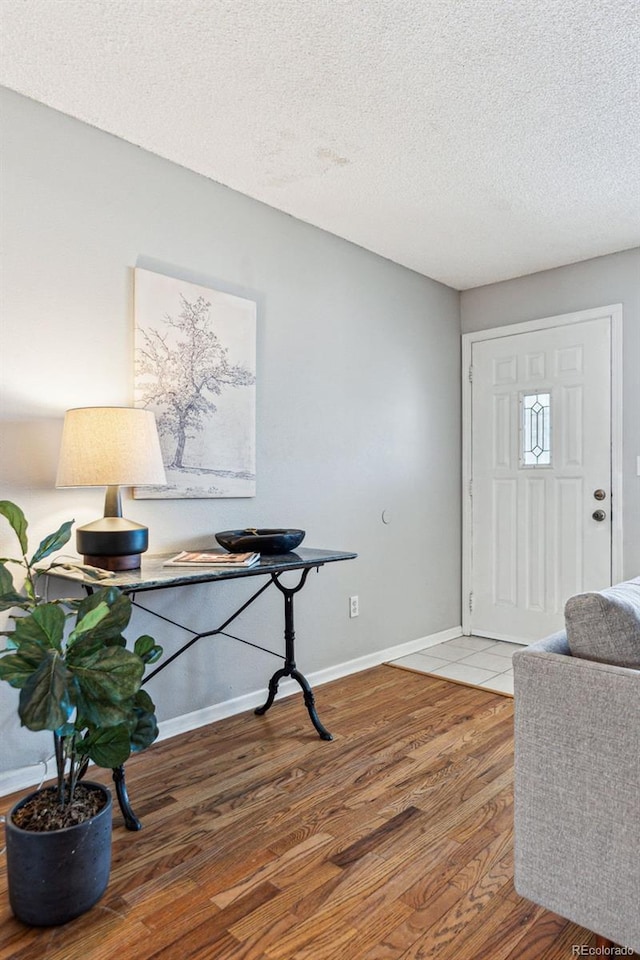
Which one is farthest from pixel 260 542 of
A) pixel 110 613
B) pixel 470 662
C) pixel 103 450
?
pixel 470 662

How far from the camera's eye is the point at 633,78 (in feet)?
6.79

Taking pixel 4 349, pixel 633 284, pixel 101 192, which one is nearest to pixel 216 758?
pixel 4 349

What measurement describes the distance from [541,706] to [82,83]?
7.60 feet

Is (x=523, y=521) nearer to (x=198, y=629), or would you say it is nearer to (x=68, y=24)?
(x=198, y=629)

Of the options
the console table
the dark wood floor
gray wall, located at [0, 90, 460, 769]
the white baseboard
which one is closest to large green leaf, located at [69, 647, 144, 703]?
the console table

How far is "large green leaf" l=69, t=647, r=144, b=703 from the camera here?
1435 mm

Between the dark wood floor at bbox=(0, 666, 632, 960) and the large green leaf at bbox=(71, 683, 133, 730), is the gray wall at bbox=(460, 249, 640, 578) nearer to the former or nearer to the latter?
the dark wood floor at bbox=(0, 666, 632, 960)

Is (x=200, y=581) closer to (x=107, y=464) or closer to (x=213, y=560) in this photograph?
(x=213, y=560)

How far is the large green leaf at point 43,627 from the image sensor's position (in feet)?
4.81

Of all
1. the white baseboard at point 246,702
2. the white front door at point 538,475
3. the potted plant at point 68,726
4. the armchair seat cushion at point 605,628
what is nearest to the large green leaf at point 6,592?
the potted plant at point 68,726

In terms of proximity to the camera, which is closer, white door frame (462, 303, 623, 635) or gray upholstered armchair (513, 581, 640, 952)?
gray upholstered armchair (513, 581, 640, 952)

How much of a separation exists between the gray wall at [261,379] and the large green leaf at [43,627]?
0.77 metres

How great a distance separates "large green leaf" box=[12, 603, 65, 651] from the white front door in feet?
10.2

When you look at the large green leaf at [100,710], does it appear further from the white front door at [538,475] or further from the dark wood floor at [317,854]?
the white front door at [538,475]
